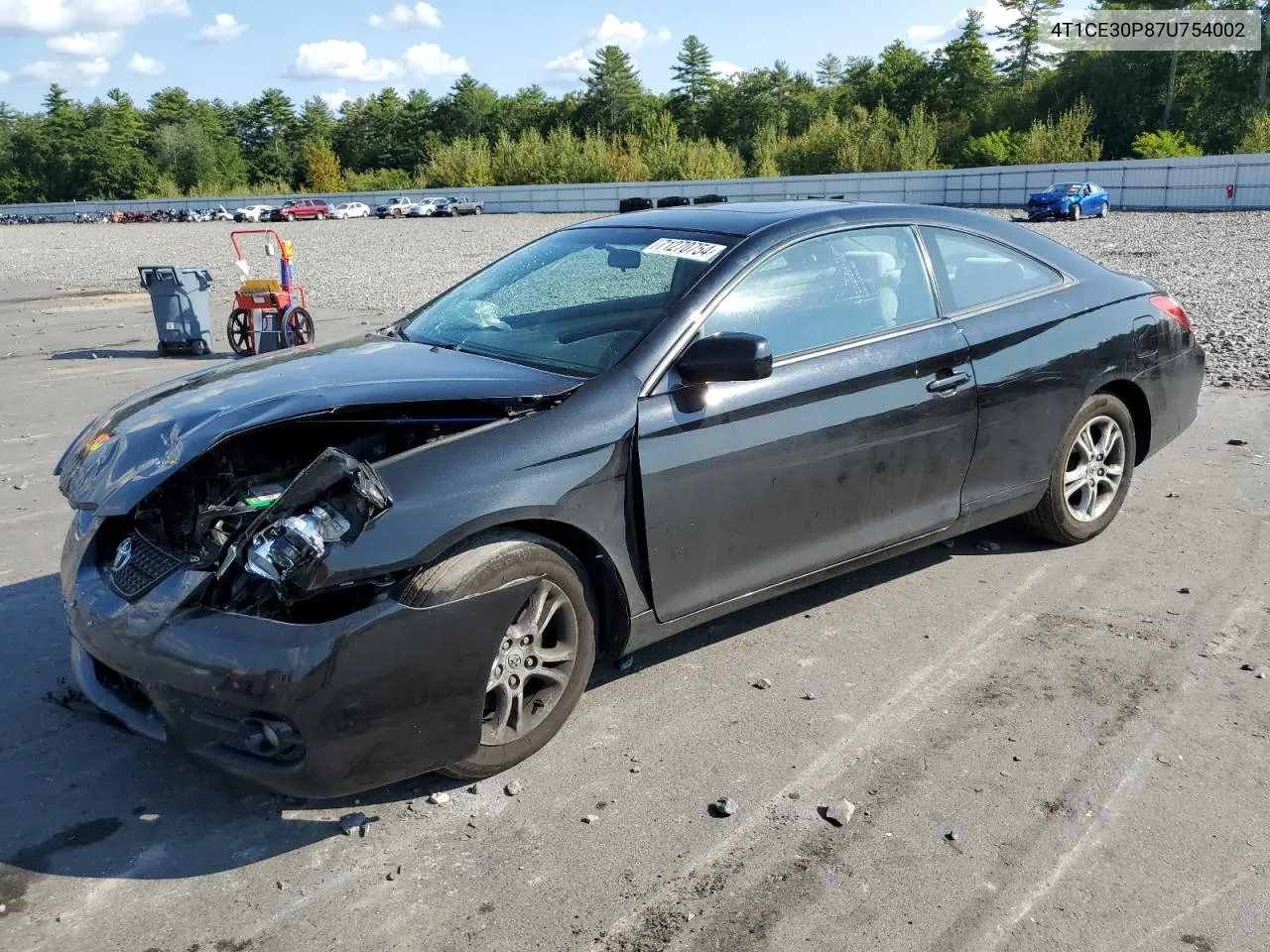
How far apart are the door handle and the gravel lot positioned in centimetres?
98

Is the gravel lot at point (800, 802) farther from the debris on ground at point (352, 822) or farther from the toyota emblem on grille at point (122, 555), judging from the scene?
A: the toyota emblem on grille at point (122, 555)

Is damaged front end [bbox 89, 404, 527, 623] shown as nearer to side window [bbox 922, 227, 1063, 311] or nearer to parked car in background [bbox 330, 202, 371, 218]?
side window [bbox 922, 227, 1063, 311]

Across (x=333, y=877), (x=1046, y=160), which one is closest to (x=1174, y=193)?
(x=1046, y=160)

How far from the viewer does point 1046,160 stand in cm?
5584

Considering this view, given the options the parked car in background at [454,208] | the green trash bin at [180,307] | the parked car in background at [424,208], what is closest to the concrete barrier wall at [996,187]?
the parked car in background at [454,208]

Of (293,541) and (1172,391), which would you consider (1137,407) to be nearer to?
(1172,391)

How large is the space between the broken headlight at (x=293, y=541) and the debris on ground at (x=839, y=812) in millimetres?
1637

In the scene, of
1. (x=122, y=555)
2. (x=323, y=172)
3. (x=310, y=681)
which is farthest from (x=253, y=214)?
(x=310, y=681)

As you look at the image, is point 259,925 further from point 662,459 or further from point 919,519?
point 919,519

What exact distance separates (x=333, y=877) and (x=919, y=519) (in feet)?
8.87

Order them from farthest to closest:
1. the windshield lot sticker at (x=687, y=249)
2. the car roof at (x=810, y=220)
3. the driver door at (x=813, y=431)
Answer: the car roof at (x=810, y=220) → the windshield lot sticker at (x=687, y=249) → the driver door at (x=813, y=431)

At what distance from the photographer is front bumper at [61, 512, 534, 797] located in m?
2.93

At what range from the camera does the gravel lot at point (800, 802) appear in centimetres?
281

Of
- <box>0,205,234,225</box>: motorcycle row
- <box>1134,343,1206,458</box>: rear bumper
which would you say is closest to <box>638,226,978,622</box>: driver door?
<box>1134,343,1206,458</box>: rear bumper
